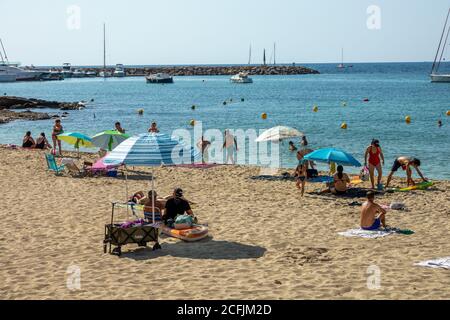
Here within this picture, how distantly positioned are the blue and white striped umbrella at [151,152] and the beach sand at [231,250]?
58.9 inches

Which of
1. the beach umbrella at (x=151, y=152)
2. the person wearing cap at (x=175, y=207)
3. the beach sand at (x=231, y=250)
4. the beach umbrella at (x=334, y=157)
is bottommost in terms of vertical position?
the beach sand at (x=231, y=250)

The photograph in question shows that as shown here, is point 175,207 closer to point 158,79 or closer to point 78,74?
point 158,79

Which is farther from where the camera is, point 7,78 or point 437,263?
point 7,78

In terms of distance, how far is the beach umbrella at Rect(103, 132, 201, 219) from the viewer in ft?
32.8

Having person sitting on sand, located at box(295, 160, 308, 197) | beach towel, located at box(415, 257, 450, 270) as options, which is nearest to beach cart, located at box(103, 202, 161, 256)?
beach towel, located at box(415, 257, 450, 270)

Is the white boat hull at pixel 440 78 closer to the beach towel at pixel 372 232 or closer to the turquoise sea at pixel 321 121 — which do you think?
the turquoise sea at pixel 321 121

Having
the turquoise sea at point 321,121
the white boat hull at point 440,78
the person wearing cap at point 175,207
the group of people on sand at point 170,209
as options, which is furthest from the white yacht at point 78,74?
the person wearing cap at point 175,207

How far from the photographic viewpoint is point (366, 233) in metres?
11.3

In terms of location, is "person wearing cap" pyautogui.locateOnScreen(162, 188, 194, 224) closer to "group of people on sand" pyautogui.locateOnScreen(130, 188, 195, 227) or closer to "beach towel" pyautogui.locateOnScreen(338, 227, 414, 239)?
"group of people on sand" pyautogui.locateOnScreen(130, 188, 195, 227)

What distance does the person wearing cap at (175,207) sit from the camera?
37.1 ft

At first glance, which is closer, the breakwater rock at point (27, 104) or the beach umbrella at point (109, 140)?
the beach umbrella at point (109, 140)

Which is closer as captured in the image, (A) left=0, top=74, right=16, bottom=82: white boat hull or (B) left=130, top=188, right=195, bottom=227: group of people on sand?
(B) left=130, top=188, right=195, bottom=227: group of people on sand

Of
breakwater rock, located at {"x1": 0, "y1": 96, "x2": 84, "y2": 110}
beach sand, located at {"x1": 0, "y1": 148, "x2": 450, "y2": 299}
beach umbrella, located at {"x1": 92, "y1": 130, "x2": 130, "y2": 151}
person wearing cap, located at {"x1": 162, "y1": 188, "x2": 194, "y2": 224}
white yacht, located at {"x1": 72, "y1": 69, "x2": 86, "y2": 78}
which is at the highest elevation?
white yacht, located at {"x1": 72, "y1": 69, "x2": 86, "y2": 78}

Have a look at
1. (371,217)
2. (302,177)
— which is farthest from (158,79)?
(371,217)
